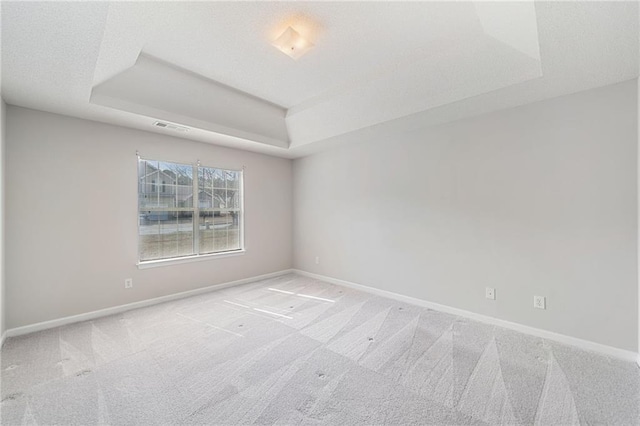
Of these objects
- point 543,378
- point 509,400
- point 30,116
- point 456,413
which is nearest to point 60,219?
point 30,116

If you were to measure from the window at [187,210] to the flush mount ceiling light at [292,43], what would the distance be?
2.60 m

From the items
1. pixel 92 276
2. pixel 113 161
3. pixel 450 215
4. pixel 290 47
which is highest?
pixel 290 47

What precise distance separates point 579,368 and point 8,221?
545cm

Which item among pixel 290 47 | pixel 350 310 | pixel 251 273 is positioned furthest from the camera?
pixel 251 273

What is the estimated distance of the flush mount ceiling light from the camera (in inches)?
82.4

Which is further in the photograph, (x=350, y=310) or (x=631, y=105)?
(x=350, y=310)

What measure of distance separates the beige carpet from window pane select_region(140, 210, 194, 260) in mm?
938

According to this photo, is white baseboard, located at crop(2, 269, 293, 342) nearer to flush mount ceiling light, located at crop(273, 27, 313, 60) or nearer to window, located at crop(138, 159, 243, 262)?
window, located at crop(138, 159, 243, 262)

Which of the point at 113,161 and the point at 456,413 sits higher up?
the point at 113,161

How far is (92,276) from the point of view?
10.5 feet

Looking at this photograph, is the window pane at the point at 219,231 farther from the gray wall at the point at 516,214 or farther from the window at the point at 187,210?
the gray wall at the point at 516,214

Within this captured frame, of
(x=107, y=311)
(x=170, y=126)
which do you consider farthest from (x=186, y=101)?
(x=107, y=311)

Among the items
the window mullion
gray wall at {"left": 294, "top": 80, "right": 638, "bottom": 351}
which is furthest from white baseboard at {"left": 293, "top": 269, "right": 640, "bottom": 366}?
the window mullion

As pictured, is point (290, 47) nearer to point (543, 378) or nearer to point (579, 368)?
point (543, 378)
